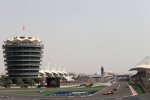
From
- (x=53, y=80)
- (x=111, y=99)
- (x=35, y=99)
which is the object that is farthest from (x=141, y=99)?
(x=53, y=80)

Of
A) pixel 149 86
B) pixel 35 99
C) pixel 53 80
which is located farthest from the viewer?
pixel 53 80

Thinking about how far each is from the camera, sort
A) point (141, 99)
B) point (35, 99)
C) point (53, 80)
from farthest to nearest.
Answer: point (53, 80) < point (35, 99) < point (141, 99)

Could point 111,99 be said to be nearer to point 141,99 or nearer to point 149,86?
point 141,99

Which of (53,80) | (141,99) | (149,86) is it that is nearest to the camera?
(141,99)

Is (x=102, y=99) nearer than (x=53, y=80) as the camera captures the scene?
Yes

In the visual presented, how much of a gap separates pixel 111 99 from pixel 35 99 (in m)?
18.6

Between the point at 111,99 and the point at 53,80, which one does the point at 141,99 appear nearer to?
the point at 111,99

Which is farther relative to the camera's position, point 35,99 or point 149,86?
point 149,86

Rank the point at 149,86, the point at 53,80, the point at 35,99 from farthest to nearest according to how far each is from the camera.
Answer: the point at 53,80 < the point at 149,86 < the point at 35,99

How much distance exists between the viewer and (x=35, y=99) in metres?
88.3

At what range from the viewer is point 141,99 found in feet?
267

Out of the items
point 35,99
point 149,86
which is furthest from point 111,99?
point 149,86

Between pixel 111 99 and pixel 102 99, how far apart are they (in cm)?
214

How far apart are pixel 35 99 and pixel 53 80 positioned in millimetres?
79340
